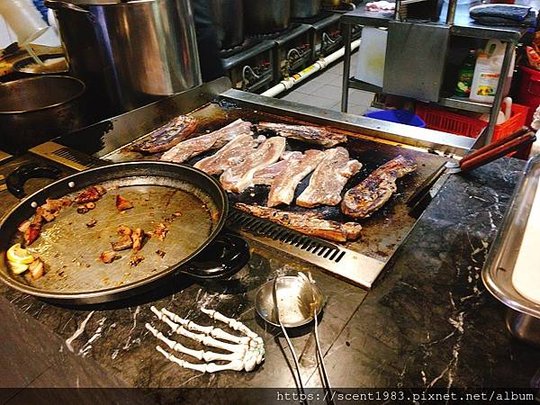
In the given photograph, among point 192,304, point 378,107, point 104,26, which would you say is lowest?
point 378,107

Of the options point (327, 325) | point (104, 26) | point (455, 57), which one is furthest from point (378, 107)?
point (327, 325)

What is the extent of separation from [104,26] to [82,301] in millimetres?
1460

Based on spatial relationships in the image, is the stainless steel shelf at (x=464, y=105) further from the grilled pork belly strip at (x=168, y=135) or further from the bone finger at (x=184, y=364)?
the bone finger at (x=184, y=364)

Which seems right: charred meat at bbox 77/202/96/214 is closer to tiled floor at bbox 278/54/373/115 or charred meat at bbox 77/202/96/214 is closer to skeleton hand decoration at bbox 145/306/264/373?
skeleton hand decoration at bbox 145/306/264/373

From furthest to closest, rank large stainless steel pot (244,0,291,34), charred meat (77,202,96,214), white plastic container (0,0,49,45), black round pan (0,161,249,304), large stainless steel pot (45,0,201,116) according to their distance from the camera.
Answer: large stainless steel pot (244,0,291,34)
white plastic container (0,0,49,45)
large stainless steel pot (45,0,201,116)
charred meat (77,202,96,214)
black round pan (0,161,249,304)

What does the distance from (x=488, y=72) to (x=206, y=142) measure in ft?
6.82

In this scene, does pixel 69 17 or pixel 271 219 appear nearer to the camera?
pixel 271 219

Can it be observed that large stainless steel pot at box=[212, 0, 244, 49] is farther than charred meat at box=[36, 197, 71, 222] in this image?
Yes

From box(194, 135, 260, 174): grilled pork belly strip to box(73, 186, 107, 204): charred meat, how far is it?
0.42 metres

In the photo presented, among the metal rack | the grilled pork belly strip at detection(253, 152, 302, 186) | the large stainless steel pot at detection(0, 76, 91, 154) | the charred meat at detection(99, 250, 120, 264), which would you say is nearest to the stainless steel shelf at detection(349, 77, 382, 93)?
the metal rack

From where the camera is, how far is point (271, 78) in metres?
4.60

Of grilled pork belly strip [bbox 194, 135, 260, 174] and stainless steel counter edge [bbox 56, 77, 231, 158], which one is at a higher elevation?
stainless steel counter edge [bbox 56, 77, 231, 158]

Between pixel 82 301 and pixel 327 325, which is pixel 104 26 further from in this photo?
pixel 327 325

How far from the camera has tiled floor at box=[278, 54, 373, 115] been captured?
4.89m
